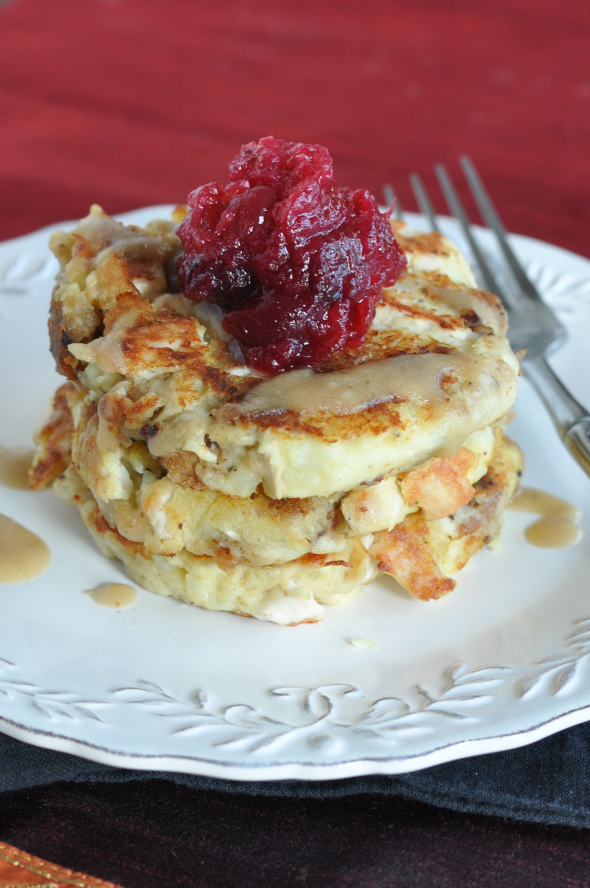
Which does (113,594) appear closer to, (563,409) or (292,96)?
(563,409)

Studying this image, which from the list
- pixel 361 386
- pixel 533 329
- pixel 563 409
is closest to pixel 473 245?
pixel 533 329

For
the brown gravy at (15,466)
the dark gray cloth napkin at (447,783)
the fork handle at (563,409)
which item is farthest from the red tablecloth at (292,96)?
the dark gray cloth napkin at (447,783)

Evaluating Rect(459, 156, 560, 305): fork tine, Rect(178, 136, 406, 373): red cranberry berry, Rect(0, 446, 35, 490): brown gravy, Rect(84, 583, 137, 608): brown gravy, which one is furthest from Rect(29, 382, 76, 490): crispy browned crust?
Rect(459, 156, 560, 305): fork tine

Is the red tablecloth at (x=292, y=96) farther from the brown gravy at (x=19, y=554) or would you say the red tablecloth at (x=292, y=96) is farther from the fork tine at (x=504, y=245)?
the brown gravy at (x=19, y=554)

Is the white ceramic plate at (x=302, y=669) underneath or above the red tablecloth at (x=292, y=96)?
underneath

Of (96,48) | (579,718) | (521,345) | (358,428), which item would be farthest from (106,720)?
(96,48)

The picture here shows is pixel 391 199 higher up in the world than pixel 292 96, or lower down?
lower down

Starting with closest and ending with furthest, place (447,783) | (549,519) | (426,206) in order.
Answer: (447,783) < (549,519) < (426,206)
